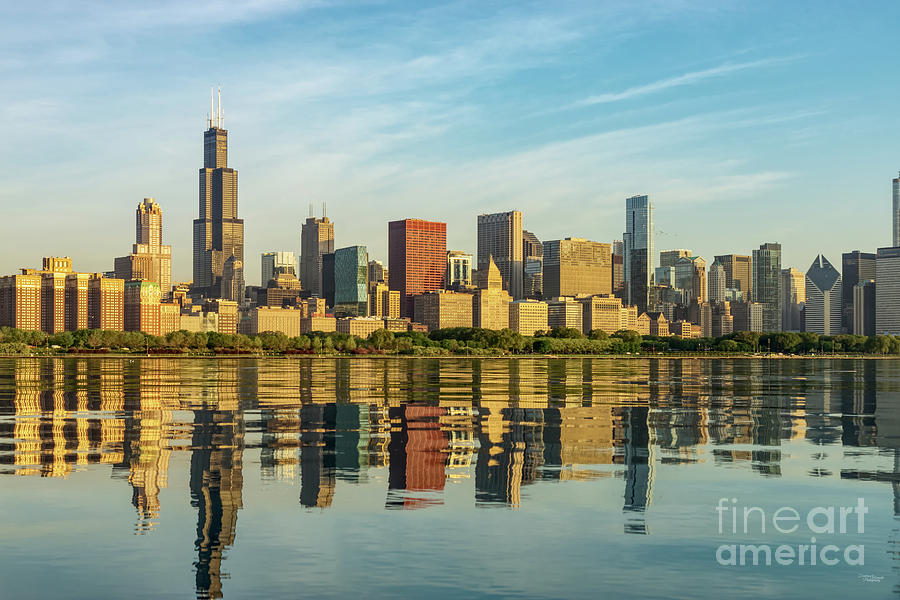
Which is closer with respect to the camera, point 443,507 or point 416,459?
point 443,507

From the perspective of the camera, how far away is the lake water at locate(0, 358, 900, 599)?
20016 mm

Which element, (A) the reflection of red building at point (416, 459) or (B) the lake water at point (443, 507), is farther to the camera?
(A) the reflection of red building at point (416, 459)

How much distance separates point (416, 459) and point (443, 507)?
950 centimetres

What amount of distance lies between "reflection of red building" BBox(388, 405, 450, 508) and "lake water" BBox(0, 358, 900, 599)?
0.57 ft

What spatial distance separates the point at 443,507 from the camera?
2700 cm

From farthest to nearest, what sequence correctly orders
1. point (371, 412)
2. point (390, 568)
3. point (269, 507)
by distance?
1. point (371, 412)
2. point (269, 507)
3. point (390, 568)

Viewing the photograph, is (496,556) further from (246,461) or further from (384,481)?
(246,461)

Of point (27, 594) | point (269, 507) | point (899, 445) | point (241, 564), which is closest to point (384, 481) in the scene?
point (269, 507)

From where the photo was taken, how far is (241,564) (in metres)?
21.0

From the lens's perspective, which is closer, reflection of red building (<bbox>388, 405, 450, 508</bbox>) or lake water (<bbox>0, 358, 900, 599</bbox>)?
lake water (<bbox>0, 358, 900, 599</bbox>)

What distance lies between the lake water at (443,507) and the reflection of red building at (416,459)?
17cm

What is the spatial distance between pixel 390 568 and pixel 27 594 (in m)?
6.99

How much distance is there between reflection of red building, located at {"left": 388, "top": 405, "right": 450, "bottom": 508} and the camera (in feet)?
94.5

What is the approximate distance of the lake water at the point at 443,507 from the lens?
2002 cm
